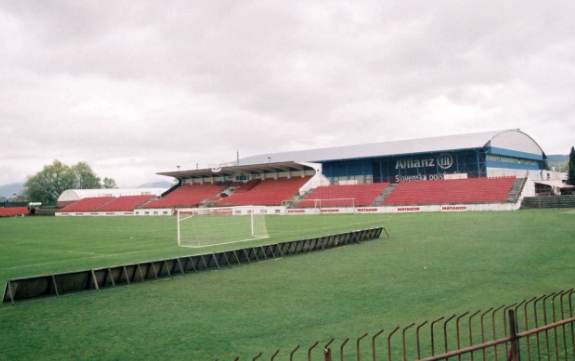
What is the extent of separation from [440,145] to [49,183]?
360 ft

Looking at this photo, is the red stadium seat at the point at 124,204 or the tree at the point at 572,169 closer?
the tree at the point at 572,169

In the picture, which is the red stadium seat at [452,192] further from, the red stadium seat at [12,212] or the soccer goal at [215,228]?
the red stadium seat at [12,212]

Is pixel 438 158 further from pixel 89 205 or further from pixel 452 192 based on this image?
pixel 89 205

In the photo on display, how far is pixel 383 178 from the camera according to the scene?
211ft

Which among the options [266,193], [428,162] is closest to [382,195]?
[428,162]

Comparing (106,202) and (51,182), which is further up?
(51,182)

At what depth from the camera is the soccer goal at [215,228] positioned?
2328cm

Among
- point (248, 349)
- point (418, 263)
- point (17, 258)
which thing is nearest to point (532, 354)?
point (248, 349)

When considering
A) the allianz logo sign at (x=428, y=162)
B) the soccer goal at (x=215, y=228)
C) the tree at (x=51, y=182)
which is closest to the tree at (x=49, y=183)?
the tree at (x=51, y=182)

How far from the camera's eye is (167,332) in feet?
25.3

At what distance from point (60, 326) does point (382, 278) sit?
7549mm

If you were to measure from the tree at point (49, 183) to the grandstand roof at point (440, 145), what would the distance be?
3340 inches

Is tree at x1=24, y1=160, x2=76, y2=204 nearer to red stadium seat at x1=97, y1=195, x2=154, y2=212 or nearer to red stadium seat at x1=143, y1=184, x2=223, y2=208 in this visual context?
red stadium seat at x1=97, y1=195, x2=154, y2=212

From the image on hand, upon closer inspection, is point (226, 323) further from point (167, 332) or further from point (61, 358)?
point (61, 358)
